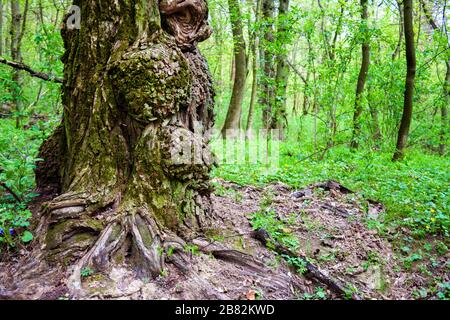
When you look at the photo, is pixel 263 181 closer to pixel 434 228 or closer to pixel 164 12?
pixel 434 228

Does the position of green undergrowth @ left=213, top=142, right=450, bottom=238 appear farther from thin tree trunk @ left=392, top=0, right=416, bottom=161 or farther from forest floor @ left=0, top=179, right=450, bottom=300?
thin tree trunk @ left=392, top=0, right=416, bottom=161

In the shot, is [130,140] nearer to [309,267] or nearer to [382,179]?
[309,267]

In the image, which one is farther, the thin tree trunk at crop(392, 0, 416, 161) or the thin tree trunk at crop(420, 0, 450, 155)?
the thin tree trunk at crop(420, 0, 450, 155)

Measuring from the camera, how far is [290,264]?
340cm

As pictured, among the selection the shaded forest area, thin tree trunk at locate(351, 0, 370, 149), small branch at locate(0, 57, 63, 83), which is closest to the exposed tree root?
the shaded forest area

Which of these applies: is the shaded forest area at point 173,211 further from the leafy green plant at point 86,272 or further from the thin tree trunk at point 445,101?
the thin tree trunk at point 445,101

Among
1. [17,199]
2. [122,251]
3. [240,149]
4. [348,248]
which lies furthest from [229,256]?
[240,149]

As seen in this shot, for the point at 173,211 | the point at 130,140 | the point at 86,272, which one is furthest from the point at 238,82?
the point at 86,272

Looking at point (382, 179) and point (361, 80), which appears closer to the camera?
point (382, 179)

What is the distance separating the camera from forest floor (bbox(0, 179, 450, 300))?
9.16 ft

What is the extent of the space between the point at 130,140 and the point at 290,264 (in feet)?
6.53

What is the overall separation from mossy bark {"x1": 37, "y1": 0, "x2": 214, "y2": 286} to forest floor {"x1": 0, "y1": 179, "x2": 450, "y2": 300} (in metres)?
0.21

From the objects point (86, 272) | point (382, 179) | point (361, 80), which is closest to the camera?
point (86, 272)
